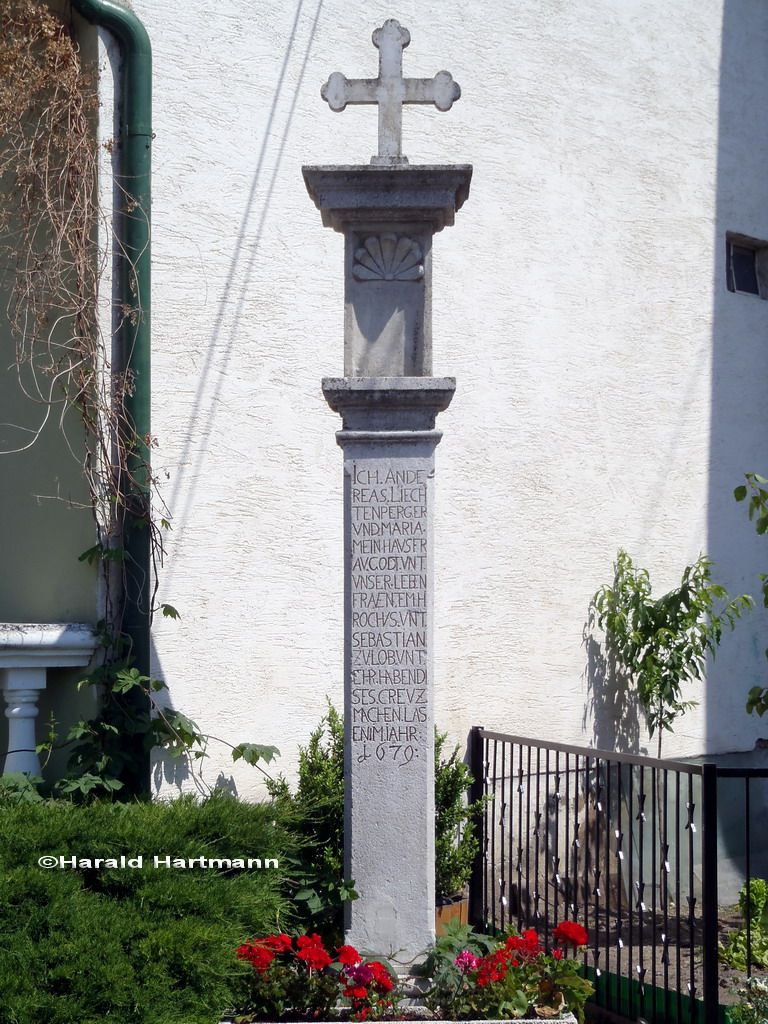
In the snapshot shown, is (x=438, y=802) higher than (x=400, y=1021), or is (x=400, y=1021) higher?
(x=438, y=802)

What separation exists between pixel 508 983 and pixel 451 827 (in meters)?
1.43

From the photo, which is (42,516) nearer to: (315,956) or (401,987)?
(315,956)

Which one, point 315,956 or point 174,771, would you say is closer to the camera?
point 315,956

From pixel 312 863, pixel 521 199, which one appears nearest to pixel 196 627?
pixel 312 863

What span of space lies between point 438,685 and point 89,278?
271cm

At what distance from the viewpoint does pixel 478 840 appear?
5625 mm

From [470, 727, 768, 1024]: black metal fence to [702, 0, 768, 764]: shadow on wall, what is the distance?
2.03 ft

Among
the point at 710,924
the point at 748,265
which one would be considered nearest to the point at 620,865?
the point at 710,924

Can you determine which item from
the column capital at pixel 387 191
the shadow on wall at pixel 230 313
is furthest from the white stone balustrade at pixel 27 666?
the column capital at pixel 387 191

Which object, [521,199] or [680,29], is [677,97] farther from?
[521,199]

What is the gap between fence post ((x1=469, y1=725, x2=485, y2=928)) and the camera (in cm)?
568

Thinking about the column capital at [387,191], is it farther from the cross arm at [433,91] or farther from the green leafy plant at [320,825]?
the green leafy plant at [320,825]

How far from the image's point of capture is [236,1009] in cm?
392

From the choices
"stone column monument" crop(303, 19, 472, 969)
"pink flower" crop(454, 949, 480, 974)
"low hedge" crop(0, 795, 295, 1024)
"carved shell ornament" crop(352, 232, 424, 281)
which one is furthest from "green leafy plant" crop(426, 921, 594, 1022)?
"carved shell ornament" crop(352, 232, 424, 281)
